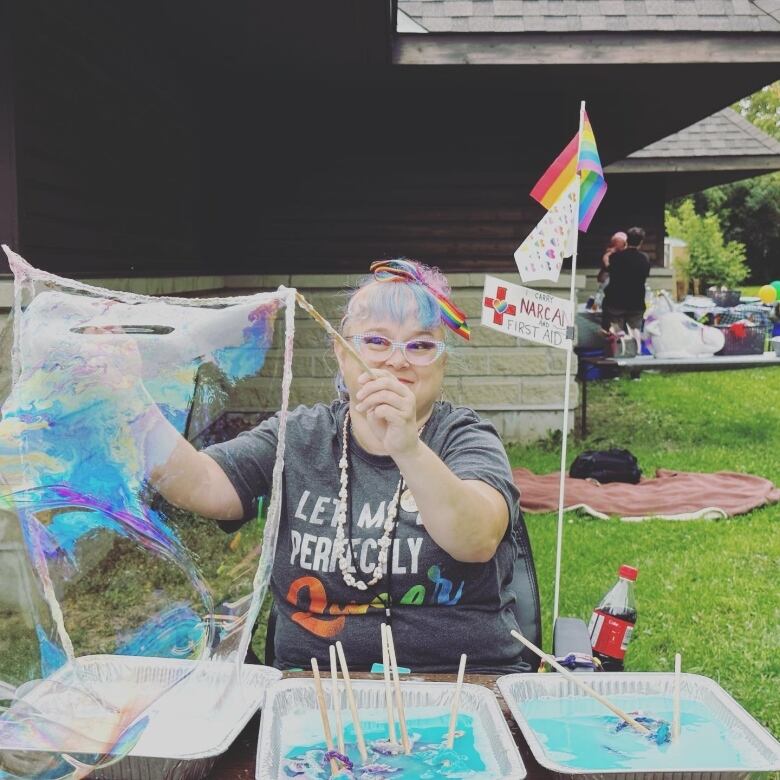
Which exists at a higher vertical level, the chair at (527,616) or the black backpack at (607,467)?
the chair at (527,616)

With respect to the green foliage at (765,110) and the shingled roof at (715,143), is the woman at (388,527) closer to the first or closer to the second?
the shingled roof at (715,143)

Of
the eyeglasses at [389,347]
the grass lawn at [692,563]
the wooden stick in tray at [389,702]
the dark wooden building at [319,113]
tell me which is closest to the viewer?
the wooden stick in tray at [389,702]

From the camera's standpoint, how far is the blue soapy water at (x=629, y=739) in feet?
4.22

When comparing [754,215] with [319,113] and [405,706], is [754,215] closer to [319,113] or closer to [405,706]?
[319,113]

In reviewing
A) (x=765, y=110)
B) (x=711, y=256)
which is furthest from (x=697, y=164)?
(x=765, y=110)

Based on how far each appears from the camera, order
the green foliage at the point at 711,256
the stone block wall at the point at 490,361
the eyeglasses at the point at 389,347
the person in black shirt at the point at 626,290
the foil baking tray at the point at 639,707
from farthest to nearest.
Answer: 1. the green foliage at the point at 711,256
2. the person in black shirt at the point at 626,290
3. the stone block wall at the point at 490,361
4. the eyeglasses at the point at 389,347
5. the foil baking tray at the point at 639,707

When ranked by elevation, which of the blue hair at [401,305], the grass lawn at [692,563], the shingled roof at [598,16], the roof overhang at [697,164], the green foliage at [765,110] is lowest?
the grass lawn at [692,563]

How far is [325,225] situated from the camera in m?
7.47

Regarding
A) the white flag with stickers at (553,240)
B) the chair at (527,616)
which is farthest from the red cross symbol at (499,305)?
the chair at (527,616)

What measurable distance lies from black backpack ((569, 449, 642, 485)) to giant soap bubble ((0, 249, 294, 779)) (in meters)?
5.29

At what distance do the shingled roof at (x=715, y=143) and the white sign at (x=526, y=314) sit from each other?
11.6m

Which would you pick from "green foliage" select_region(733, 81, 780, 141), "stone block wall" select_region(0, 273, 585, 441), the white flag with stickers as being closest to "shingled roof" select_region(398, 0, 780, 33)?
"stone block wall" select_region(0, 273, 585, 441)

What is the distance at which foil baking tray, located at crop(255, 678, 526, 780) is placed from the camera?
1.31 meters

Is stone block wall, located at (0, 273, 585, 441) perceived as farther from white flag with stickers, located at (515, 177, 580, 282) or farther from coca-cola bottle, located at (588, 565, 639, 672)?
coca-cola bottle, located at (588, 565, 639, 672)
